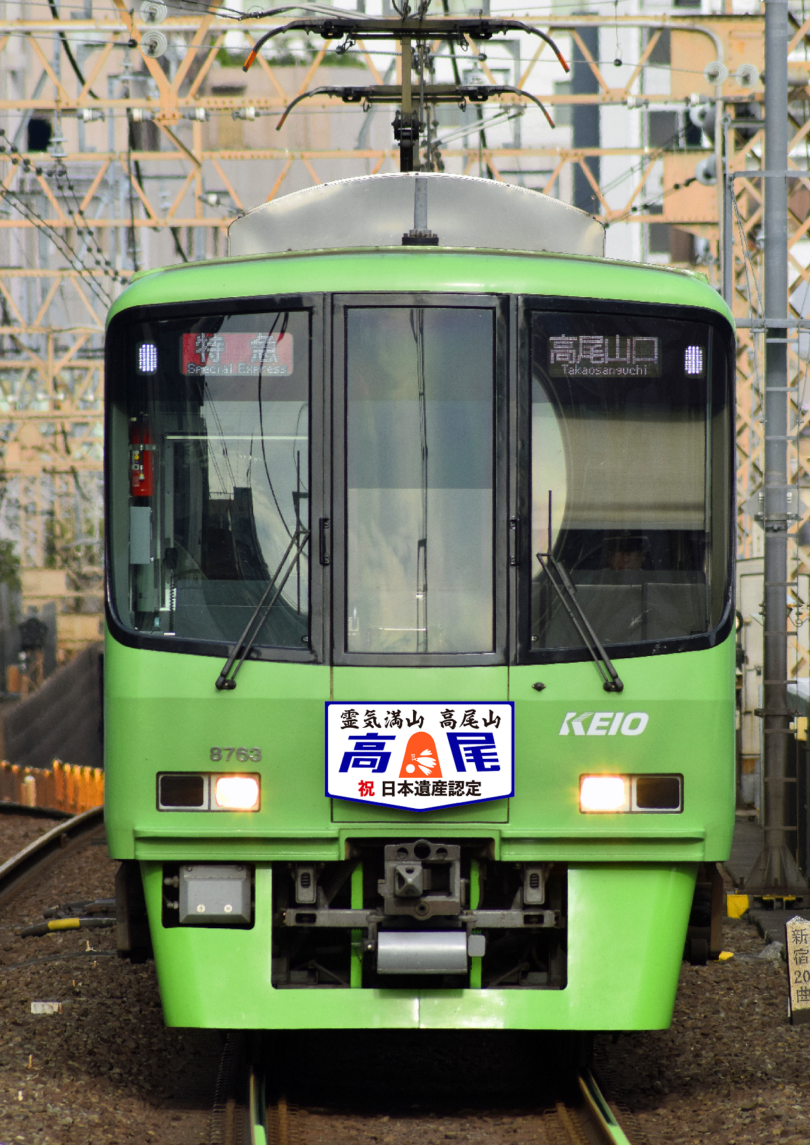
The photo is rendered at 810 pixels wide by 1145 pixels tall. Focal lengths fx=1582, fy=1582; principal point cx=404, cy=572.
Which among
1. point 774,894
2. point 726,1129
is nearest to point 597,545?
point 726,1129

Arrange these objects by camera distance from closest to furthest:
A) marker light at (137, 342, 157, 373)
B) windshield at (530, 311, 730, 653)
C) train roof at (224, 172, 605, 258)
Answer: windshield at (530, 311, 730, 653)
marker light at (137, 342, 157, 373)
train roof at (224, 172, 605, 258)

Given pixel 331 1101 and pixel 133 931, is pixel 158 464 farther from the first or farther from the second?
pixel 331 1101

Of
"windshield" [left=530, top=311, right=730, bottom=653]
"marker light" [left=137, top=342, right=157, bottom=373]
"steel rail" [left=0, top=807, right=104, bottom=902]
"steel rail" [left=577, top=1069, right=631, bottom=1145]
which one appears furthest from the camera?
"steel rail" [left=0, top=807, right=104, bottom=902]

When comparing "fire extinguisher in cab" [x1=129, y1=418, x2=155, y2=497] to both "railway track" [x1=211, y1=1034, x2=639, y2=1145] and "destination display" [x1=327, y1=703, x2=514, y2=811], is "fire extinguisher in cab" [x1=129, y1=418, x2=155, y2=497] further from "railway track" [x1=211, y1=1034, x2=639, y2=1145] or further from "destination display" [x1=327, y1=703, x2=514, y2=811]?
"railway track" [x1=211, y1=1034, x2=639, y2=1145]

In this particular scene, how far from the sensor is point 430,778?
5316mm

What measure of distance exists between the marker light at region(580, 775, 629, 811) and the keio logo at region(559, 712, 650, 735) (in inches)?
6.1

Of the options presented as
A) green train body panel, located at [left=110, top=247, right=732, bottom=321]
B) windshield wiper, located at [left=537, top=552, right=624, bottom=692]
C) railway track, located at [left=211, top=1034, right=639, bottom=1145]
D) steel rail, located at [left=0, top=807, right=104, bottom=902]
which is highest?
green train body panel, located at [left=110, top=247, right=732, bottom=321]

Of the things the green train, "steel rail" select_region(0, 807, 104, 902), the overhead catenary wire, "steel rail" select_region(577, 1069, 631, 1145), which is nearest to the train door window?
the green train

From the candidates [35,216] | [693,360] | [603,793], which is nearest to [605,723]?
[603,793]

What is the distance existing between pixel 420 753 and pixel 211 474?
1.23 metres

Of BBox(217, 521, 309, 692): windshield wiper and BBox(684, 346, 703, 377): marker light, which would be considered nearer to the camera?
BBox(217, 521, 309, 692): windshield wiper

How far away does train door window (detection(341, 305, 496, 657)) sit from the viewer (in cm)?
543

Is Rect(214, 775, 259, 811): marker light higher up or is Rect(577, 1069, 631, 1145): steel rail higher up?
Rect(214, 775, 259, 811): marker light

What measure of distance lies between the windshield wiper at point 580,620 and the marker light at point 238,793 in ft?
4.02
